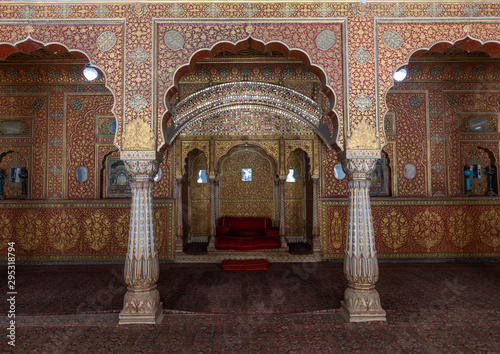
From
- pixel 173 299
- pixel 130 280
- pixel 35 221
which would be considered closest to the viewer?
pixel 130 280

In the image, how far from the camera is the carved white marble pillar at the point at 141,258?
4203 mm

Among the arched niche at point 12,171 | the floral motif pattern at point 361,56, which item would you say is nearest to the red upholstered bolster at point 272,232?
the floral motif pattern at point 361,56

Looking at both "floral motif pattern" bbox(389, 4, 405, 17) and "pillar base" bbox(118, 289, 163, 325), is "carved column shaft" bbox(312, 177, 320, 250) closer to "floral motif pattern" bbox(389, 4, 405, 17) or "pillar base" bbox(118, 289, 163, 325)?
"floral motif pattern" bbox(389, 4, 405, 17)

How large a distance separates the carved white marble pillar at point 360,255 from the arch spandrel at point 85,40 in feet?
10.4

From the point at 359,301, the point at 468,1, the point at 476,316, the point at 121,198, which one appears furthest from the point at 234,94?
the point at 476,316

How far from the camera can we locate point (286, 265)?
7457 millimetres

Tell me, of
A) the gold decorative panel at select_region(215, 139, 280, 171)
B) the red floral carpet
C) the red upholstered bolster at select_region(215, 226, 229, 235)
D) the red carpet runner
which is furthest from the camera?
the red upholstered bolster at select_region(215, 226, 229, 235)

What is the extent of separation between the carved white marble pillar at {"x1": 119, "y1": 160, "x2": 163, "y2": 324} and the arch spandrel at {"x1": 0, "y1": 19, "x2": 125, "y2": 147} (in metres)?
0.74

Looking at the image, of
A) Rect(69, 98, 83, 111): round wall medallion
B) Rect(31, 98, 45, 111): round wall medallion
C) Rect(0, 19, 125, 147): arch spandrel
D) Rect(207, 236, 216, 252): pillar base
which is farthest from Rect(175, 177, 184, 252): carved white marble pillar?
Rect(0, 19, 125, 147): arch spandrel

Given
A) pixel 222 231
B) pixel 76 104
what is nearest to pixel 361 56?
pixel 222 231

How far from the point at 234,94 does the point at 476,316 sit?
19.2 feet

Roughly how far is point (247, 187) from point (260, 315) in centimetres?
561

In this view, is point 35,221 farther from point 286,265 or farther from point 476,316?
point 476,316

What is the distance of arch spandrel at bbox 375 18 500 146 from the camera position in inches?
175
